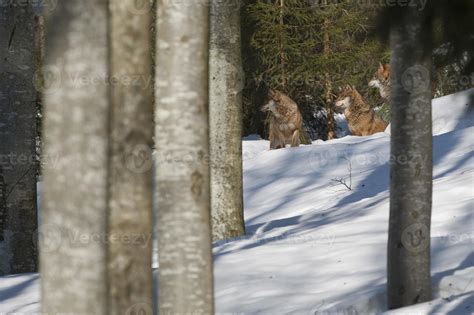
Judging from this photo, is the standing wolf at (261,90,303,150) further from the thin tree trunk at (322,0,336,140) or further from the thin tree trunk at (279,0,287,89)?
the thin tree trunk at (322,0,336,140)

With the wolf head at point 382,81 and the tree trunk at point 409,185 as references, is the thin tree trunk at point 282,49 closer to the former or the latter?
the wolf head at point 382,81

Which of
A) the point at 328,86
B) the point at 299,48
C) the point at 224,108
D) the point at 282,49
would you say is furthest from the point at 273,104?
the point at 224,108

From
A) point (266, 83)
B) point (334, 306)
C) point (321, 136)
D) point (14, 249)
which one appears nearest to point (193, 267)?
point (334, 306)

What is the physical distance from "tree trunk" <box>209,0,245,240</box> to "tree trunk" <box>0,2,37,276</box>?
2.20 m

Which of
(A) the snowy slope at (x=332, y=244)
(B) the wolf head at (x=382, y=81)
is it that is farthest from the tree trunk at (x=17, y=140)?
(B) the wolf head at (x=382, y=81)

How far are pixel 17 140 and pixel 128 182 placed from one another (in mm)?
4401

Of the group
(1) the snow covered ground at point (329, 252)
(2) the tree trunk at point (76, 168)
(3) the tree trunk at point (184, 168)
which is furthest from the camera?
(1) the snow covered ground at point (329, 252)

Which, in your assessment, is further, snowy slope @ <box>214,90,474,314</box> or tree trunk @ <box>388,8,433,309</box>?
snowy slope @ <box>214,90,474,314</box>

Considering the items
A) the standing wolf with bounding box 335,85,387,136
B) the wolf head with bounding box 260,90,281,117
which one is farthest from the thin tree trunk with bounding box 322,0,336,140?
the wolf head with bounding box 260,90,281,117

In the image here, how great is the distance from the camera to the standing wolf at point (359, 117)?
71.2ft

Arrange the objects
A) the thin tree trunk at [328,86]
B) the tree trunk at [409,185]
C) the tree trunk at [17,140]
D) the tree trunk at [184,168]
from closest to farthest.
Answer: the tree trunk at [184,168]
the tree trunk at [409,185]
the tree trunk at [17,140]
the thin tree trunk at [328,86]

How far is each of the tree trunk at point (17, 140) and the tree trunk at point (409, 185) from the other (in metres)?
4.91

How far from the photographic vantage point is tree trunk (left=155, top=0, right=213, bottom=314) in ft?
19.3

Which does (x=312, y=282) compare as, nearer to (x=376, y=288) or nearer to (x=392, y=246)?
(x=376, y=288)
